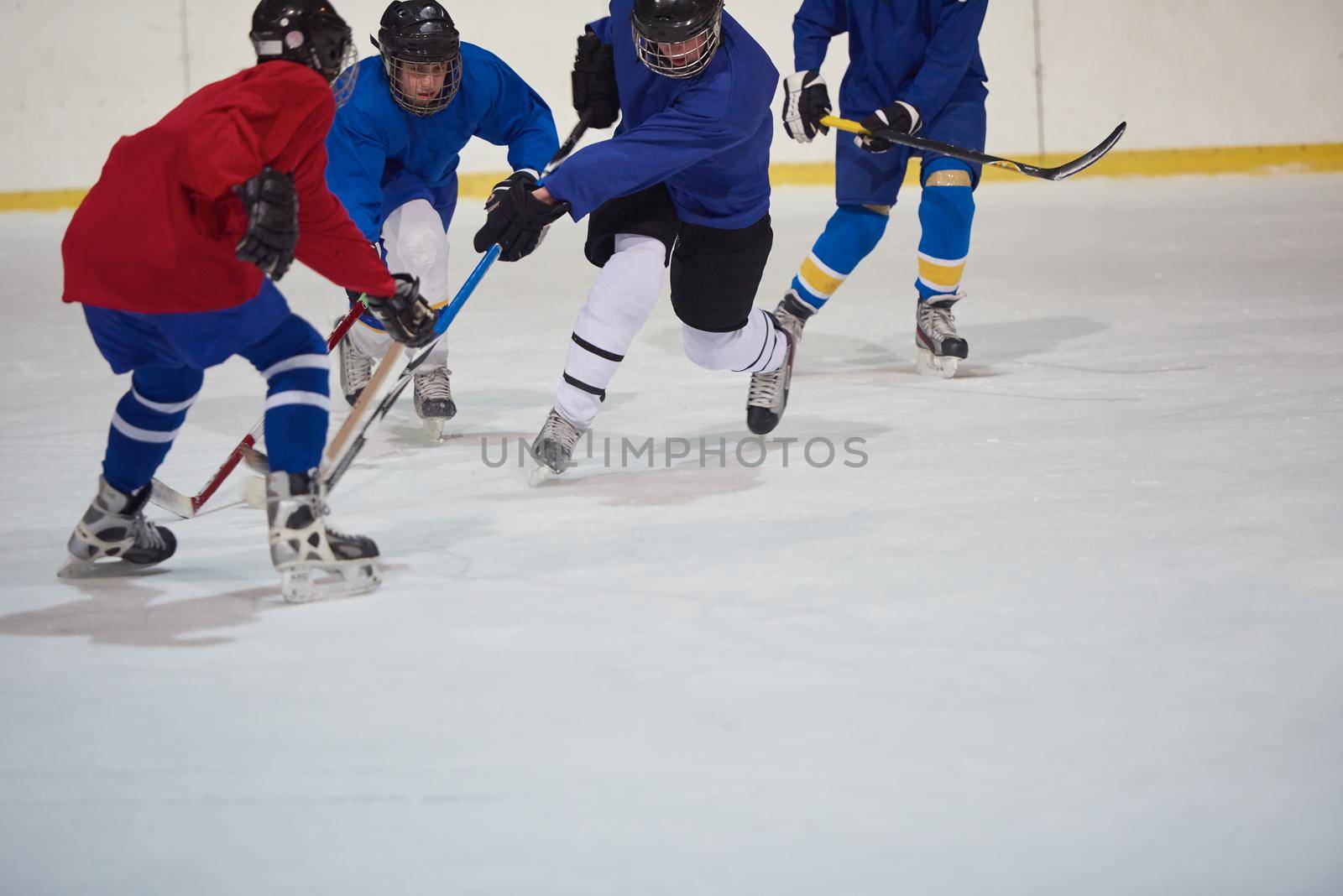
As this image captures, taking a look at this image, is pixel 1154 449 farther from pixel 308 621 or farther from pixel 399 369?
pixel 399 369

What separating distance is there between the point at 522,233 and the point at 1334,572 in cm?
153

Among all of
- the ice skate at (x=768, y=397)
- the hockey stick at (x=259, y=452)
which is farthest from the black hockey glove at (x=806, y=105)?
the hockey stick at (x=259, y=452)

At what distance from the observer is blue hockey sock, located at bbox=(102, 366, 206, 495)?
236 centimetres

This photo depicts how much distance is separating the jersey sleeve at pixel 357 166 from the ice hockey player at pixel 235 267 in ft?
3.54

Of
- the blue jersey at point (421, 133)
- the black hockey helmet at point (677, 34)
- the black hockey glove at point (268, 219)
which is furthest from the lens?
the blue jersey at point (421, 133)

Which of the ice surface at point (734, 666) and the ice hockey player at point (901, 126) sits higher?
the ice hockey player at point (901, 126)

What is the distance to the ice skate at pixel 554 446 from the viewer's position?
3.00 meters

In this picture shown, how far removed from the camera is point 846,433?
3434 mm

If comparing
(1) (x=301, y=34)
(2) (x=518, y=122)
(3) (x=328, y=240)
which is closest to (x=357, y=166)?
(2) (x=518, y=122)

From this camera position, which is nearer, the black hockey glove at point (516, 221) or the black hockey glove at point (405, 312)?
the black hockey glove at point (405, 312)

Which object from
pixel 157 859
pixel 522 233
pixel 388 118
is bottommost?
pixel 157 859

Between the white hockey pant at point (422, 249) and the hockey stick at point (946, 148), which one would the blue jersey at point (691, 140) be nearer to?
the white hockey pant at point (422, 249)

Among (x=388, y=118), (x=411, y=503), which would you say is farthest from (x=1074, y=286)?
(x=411, y=503)

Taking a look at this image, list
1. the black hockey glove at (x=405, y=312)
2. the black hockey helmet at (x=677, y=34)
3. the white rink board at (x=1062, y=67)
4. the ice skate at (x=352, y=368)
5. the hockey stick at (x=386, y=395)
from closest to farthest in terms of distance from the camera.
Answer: the black hockey glove at (x=405, y=312) → the hockey stick at (x=386, y=395) → the black hockey helmet at (x=677, y=34) → the ice skate at (x=352, y=368) → the white rink board at (x=1062, y=67)
